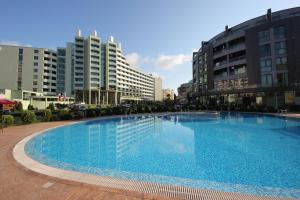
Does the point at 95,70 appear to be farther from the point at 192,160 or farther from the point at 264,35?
the point at 192,160

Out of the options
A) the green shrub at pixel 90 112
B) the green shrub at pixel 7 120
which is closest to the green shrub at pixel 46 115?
the green shrub at pixel 7 120

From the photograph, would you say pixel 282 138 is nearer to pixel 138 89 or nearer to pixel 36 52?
pixel 36 52

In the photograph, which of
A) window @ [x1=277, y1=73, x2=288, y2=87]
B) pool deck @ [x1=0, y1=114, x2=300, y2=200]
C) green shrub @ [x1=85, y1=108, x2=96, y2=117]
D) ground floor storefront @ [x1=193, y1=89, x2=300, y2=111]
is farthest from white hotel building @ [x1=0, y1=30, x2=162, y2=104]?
pool deck @ [x1=0, y1=114, x2=300, y2=200]

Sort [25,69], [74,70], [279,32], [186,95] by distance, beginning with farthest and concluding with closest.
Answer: [186,95], [74,70], [25,69], [279,32]

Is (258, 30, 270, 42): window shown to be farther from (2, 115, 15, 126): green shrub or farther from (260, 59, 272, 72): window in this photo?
(2, 115, 15, 126): green shrub

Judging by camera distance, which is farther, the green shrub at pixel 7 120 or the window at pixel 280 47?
the window at pixel 280 47

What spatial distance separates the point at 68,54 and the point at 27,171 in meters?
85.1

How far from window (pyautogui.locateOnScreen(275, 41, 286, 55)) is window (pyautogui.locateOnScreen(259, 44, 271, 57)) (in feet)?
4.26

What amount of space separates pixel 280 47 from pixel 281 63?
3478 mm

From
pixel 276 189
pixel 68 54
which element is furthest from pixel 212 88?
pixel 68 54

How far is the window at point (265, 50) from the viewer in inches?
1647

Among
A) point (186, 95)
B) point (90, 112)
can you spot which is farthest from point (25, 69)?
point (186, 95)

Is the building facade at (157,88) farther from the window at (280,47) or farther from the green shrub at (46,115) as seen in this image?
the green shrub at (46,115)

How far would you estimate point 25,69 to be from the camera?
72.6m
